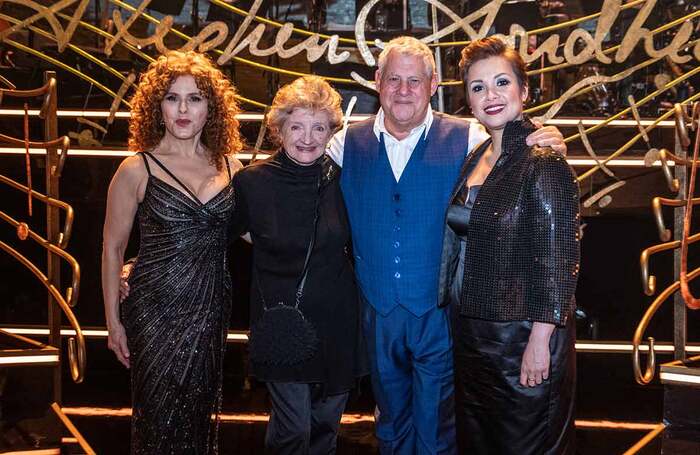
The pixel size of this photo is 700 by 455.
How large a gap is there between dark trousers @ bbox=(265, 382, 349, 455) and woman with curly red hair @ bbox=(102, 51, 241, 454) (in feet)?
0.86

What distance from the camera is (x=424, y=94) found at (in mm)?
3361

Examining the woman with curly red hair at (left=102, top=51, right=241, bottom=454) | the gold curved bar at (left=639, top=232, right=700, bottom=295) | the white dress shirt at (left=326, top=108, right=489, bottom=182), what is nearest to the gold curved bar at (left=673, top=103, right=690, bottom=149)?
the gold curved bar at (left=639, top=232, right=700, bottom=295)

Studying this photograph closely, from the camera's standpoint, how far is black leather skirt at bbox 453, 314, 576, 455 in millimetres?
2867

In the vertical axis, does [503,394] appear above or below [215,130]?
below

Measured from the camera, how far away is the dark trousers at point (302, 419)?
3.11 metres

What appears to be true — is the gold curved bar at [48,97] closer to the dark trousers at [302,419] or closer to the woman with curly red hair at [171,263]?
the woman with curly red hair at [171,263]

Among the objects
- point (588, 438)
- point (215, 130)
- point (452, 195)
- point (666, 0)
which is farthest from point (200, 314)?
point (666, 0)

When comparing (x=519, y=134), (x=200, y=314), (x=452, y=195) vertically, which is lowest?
(x=200, y=314)

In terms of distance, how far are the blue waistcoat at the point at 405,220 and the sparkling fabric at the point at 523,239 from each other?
331 mm

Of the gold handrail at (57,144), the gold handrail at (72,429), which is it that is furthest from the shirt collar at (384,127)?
the gold handrail at (72,429)

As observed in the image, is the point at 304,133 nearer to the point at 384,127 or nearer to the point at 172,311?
the point at 384,127

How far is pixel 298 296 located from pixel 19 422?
63.5 inches

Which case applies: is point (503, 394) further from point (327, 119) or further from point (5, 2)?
point (5, 2)

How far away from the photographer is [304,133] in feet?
10.3
